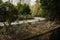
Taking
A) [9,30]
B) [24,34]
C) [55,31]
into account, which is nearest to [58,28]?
[55,31]

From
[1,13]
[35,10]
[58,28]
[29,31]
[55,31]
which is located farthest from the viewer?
[35,10]

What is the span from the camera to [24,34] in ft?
24.1

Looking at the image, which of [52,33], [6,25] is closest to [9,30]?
[6,25]

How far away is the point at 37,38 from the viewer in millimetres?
7176

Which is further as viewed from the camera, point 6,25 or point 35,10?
point 35,10

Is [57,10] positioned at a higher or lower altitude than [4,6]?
lower

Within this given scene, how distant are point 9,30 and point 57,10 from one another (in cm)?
453

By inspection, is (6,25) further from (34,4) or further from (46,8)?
(34,4)

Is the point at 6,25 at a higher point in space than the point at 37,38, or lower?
higher

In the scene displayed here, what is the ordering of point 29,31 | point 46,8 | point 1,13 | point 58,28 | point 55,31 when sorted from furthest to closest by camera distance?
point 46,8 → point 58,28 → point 55,31 → point 29,31 → point 1,13

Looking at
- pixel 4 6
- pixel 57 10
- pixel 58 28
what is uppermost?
pixel 4 6

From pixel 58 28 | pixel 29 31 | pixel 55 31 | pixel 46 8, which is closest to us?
pixel 29 31

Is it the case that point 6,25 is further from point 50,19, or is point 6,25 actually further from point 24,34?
point 50,19

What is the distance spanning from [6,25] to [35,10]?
6.94 meters
